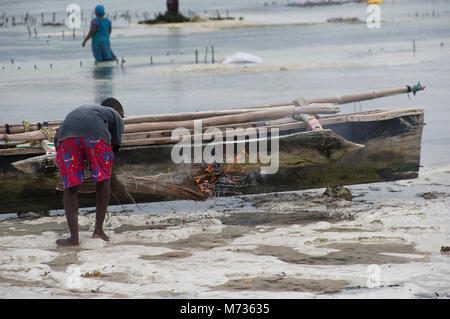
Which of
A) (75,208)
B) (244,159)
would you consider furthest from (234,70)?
(75,208)

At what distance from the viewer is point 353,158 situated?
713 centimetres

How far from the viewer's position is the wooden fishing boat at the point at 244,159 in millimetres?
6477

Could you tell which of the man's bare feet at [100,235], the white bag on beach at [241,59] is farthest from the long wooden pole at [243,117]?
the white bag on beach at [241,59]

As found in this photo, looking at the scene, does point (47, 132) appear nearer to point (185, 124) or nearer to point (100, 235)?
point (185, 124)

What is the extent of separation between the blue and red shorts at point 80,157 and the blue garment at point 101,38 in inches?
532

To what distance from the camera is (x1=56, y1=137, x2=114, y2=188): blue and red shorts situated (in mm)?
5164

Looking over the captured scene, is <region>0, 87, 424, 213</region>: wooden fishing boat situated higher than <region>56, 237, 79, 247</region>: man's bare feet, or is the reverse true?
<region>0, 87, 424, 213</region>: wooden fishing boat

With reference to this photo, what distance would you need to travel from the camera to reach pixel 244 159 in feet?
22.2

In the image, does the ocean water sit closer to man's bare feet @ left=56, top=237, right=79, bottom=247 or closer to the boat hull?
the boat hull

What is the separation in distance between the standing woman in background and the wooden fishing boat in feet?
37.3

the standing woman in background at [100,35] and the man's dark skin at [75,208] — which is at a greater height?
the standing woman in background at [100,35]

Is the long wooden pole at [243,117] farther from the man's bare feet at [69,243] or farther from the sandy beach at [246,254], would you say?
the man's bare feet at [69,243]

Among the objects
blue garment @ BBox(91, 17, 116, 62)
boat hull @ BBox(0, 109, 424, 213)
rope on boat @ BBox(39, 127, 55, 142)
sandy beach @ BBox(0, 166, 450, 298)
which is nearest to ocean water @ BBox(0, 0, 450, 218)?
blue garment @ BBox(91, 17, 116, 62)
